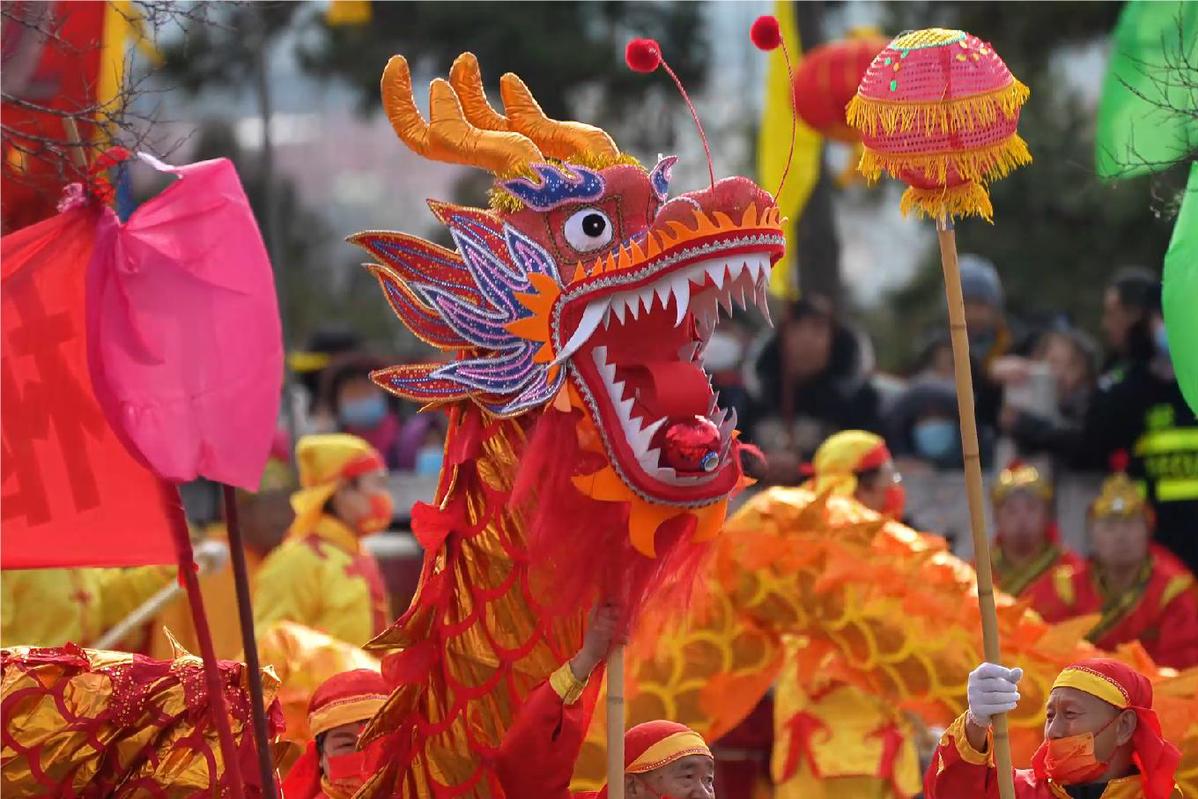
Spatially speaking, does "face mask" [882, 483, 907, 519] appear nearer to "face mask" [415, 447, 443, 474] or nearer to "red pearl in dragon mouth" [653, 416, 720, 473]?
"red pearl in dragon mouth" [653, 416, 720, 473]

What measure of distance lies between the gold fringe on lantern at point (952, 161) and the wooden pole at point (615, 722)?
1053 millimetres

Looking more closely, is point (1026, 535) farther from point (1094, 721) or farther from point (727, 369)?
point (1094, 721)

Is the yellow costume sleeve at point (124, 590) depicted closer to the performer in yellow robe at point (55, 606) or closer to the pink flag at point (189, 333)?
the performer in yellow robe at point (55, 606)

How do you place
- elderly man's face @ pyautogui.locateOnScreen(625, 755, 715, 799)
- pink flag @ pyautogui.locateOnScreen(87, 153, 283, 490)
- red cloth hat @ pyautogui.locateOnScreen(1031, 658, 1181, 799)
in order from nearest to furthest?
pink flag @ pyautogui.locateOnScreen(87, 153, 283, 490), red cloth hat @ pyautogui.locateOnScreen(1031, 658, 1181, 799), elderly man's face @ pyautogui.locateOnScreen(625, 755, 715, 799)

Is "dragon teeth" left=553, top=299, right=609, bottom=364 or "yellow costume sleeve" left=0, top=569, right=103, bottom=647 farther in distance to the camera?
"yellow costume sleeve" left=0, top=569, right=103, bottom=647

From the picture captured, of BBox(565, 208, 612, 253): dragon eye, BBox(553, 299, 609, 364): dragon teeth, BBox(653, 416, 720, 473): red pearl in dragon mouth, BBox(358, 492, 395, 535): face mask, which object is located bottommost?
BBox(358, 492, 395, 535): face mask

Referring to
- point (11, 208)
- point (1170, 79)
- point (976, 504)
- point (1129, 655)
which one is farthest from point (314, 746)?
point (1170, 79)

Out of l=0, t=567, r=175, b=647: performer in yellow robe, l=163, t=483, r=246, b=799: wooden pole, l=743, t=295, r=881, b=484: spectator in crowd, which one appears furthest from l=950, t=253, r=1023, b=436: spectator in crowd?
l=163, t=483, r=246, b=799: wooden pole

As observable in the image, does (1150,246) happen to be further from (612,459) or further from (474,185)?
(612,459)

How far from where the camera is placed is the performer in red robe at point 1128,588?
26.0ft

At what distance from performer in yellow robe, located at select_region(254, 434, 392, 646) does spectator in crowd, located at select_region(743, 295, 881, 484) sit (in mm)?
2230

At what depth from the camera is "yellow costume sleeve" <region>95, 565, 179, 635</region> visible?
7395 mm

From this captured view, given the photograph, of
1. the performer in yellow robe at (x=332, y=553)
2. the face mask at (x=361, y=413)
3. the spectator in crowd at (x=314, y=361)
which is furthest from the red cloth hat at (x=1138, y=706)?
the spectator in crowd at (x=314, y=361)

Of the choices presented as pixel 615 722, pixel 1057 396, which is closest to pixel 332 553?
pixel 1057 396
